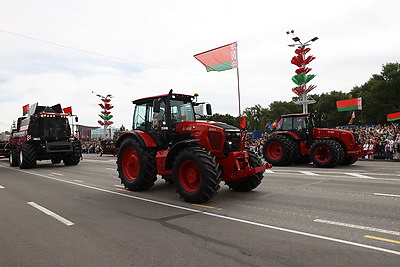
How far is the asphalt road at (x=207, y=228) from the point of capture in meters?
3.71

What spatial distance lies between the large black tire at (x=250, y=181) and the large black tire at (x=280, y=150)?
23.0 feet

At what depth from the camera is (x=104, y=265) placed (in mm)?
3570

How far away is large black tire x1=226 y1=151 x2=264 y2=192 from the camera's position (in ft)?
24.9

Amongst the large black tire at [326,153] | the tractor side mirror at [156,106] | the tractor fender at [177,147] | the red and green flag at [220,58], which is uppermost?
the red and green flag at [220,58]

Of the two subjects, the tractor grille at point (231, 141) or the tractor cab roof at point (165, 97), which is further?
the tractor cab roof at point (165, 97)

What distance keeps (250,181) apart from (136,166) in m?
3.24

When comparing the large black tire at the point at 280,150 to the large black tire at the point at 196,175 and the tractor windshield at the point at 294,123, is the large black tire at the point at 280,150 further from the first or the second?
the large black tire at the point at 196,175

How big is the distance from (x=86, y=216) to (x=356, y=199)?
18.9 feet

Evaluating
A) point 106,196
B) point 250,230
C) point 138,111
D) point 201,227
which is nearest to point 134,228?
point 201,227

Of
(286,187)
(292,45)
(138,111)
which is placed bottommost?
(286,187)

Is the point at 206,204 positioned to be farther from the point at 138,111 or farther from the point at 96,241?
the point at 138,111

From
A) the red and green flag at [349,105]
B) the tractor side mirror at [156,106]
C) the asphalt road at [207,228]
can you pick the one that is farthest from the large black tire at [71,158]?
the red and green flag at [349,105]

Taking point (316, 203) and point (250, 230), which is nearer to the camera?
point (250, 230)

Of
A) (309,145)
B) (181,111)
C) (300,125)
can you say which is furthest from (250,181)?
(300,125)
